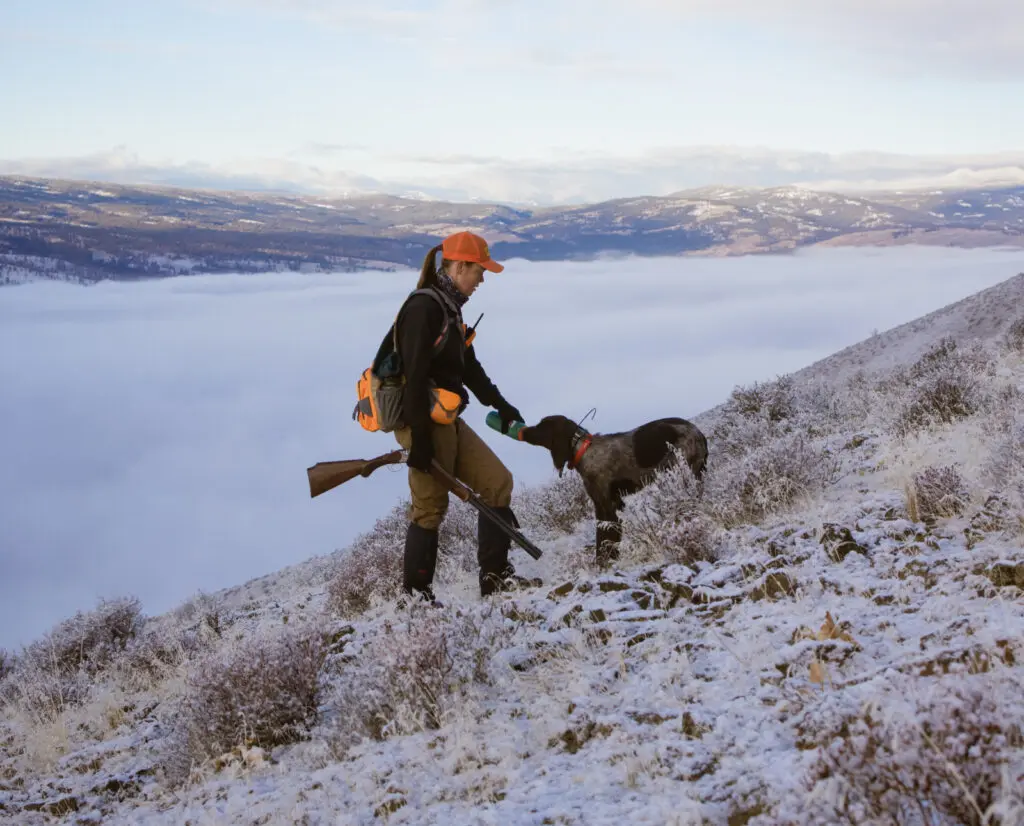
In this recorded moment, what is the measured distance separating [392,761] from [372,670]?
0.69 metres

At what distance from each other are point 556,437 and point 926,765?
13.6 feet

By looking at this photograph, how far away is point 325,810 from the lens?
283 cm

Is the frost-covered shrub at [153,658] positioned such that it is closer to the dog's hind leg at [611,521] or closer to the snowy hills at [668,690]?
the snowy hills at [668,690]

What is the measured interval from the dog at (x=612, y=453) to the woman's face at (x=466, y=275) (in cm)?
137

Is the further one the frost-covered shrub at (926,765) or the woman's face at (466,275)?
the woman's face at (466,275)

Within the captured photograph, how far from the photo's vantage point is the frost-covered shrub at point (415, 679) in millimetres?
3320

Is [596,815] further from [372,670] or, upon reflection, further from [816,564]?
[816,564]

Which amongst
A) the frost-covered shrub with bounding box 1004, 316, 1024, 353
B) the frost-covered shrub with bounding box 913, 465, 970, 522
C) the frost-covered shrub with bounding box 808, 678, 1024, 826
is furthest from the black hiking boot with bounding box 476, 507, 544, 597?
the frost-covered shrub with bounding box 1004, 316, 1024, 353

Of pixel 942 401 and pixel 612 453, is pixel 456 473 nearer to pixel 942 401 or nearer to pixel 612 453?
pixel 612 453

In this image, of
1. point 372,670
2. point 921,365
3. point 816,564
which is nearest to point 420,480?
point 372,670

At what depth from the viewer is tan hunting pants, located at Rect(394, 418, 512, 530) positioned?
16.0 feet

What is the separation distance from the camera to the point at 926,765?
174cm

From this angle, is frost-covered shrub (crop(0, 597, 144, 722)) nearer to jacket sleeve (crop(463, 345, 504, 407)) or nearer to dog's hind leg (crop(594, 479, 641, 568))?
jacket sleeve (crop(463, 345, 504, 407))

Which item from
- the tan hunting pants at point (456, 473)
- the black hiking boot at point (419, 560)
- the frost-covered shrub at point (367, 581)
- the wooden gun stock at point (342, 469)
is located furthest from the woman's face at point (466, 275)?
the frost-covered shrub at point (367, 581)
